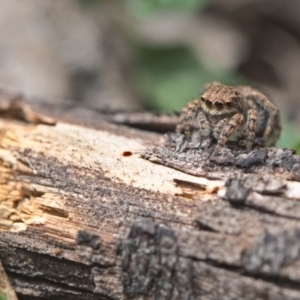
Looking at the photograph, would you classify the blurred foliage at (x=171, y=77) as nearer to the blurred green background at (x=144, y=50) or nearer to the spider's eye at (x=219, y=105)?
the blurred green background at (x=144, y=50)

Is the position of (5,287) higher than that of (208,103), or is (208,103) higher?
(208,103)

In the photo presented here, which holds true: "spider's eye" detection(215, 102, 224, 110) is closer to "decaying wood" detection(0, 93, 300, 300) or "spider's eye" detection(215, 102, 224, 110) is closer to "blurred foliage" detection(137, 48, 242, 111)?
"decaying wood" detection(0, 93, 300, 300)

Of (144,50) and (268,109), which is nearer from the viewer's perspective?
(268,109)

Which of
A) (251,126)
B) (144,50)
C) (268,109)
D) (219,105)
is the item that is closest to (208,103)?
(219,105)

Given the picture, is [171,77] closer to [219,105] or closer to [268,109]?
[268,109]

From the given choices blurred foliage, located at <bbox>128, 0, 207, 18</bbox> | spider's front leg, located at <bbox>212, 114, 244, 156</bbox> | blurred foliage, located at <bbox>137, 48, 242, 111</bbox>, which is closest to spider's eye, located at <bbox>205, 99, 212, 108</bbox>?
spider's front leg, located at <bbox>212, 114, 244, 156</bbox>

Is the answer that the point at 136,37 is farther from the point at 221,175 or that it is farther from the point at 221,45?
the point at 221,175

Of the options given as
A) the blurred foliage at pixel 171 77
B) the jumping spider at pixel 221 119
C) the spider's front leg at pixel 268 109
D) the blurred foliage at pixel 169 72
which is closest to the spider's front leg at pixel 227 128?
the jumping spider at pixel 221 119
